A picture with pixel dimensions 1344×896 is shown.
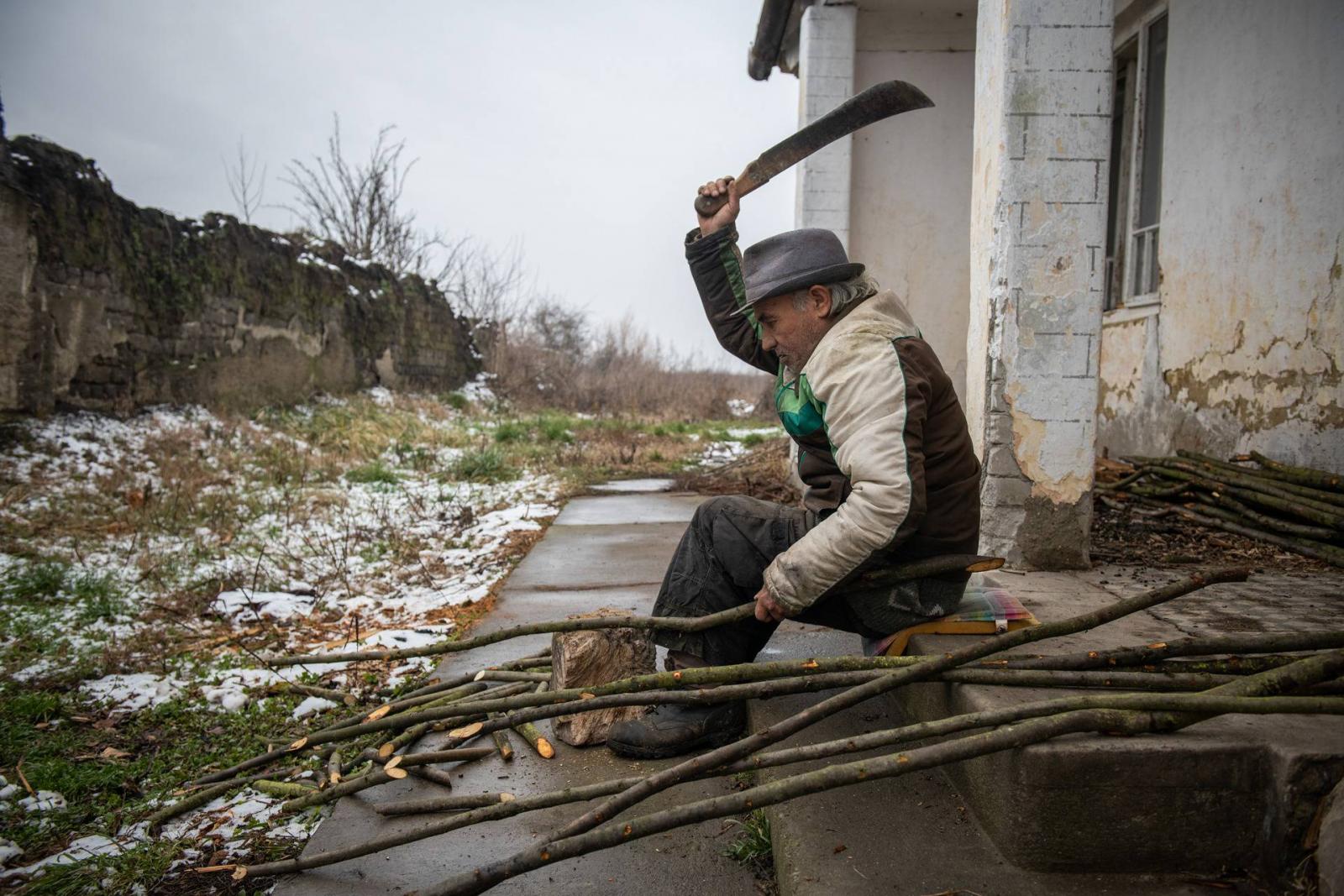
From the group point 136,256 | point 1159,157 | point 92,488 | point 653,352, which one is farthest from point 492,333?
point 1159,157

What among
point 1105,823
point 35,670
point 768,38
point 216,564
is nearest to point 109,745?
point 35,670

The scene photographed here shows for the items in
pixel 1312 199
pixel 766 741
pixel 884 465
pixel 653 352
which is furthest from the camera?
pixel 653 352

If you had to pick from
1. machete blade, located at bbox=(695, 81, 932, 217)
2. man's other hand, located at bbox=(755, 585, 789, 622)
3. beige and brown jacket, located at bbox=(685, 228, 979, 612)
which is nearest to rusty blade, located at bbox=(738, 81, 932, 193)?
machete blade, located at bbox=(695, 81, 932, 217)

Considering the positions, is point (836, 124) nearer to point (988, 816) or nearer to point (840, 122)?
point (840, 122)

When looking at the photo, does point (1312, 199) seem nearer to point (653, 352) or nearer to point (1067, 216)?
point (1067, 216)

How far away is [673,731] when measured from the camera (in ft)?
8.27

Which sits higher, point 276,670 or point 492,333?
point 492,333

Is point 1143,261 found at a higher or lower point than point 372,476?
higher

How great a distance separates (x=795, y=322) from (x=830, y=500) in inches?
21.0

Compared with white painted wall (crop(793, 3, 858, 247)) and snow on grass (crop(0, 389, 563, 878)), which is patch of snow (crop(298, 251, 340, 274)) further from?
white painted wall (crop(793, 3, 858, 247))

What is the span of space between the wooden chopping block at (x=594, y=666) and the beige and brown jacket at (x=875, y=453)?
2.18 feet

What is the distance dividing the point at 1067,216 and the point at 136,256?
1019cm

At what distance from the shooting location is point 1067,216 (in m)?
3.43

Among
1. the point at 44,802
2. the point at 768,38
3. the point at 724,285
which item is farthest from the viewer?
the point at 768,38
